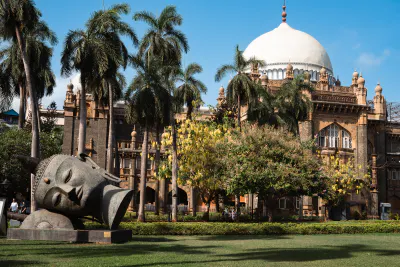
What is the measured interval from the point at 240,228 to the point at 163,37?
1580cm

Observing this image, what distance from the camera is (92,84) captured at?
30594 millimetres

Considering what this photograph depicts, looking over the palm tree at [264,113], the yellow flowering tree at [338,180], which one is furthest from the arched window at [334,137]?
the palm tree at [264,113]

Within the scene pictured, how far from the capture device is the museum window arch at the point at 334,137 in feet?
170

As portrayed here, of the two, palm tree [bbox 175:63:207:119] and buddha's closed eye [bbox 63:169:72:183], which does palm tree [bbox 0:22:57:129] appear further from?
buddha's closed eye [bbox 63:169:72:183]

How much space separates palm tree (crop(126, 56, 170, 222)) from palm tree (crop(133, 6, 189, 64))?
213cm

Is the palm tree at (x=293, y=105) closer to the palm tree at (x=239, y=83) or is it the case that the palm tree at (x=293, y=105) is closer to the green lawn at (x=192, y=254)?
the palm tree at (x=239, y=83)

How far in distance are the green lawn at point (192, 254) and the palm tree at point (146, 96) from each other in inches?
566

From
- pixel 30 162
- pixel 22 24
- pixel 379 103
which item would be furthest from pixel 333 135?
pixel 30 162

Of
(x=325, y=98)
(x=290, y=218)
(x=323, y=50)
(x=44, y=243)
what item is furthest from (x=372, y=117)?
(x=44, y=243)

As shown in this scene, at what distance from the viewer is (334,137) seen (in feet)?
172

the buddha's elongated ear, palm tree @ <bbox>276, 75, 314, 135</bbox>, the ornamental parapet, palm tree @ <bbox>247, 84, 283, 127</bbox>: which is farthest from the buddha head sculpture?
the ornamental parapet

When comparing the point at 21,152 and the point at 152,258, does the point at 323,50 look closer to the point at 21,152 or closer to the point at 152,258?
the point at 21,152

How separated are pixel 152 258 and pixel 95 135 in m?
40.4

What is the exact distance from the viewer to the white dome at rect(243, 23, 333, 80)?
6141cm
